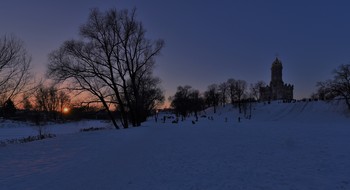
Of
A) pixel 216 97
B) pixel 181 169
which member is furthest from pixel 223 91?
pixel 181 169

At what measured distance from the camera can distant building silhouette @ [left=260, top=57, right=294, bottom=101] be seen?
15425cm

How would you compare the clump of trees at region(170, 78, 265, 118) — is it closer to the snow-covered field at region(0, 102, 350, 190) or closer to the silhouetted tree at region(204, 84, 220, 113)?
the silhouetted tree at region(204, 84, 220, 113)

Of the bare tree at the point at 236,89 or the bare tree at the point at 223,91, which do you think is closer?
the bare tree at the point at 236,89

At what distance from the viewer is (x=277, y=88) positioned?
520ft

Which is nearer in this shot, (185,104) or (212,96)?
(185,104)

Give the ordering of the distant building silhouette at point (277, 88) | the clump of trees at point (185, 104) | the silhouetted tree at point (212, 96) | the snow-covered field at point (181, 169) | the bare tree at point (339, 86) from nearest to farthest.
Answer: the snow-covered field at point (181, 169), the bare tree at point (339, 86), the clump of trees at point (185, 104), the silhouetted tree at point (212, 96), the distant building silhouette at point (277, 88)

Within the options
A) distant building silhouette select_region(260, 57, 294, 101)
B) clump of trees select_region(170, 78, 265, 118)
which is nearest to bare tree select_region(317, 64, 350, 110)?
clump of trees select_region(170, 78, 265, 118)

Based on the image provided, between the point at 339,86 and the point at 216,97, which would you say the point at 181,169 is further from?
the point at 216,97

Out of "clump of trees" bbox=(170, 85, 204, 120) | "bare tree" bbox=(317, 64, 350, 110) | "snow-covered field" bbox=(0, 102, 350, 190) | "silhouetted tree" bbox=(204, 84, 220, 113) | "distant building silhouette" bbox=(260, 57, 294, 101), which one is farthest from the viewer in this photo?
"distant building silhouette" bbox=(260, 57, 294, 101)

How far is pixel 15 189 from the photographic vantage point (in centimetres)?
842

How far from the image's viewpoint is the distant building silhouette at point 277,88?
506 feet

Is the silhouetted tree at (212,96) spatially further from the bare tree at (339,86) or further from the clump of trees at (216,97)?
the bare tree at (339,86)

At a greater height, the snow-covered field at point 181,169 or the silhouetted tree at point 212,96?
the silhouetted tree at point 212,96

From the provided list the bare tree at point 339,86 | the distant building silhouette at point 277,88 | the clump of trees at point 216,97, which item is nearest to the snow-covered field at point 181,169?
the bare tree at point 339,86
